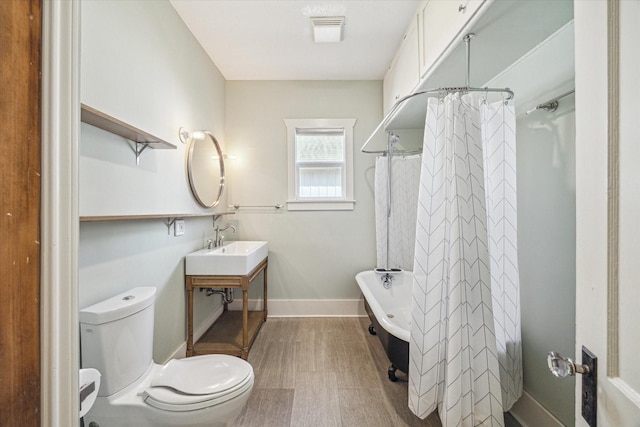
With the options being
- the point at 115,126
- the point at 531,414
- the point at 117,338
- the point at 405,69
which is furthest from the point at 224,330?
the point at 405,69

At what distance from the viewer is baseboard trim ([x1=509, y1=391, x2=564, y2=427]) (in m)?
1.34

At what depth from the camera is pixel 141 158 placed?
1602mm

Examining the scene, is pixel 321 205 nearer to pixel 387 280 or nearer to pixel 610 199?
pixel 387 280

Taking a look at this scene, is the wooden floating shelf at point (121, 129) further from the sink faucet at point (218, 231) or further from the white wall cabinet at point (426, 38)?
the white wall cabinet at point (426, 38)

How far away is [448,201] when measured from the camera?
1.24 meters

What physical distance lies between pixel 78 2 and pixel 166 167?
1493 millimetres

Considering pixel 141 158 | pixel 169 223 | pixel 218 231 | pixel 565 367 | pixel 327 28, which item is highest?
pixel 327 28

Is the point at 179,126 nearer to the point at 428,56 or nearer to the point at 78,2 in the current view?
Result: the point at 78,2

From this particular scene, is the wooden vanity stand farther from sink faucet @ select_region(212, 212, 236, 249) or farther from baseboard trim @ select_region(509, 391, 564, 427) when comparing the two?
baseboard trim @ select_region(509, 391, 564, 427)

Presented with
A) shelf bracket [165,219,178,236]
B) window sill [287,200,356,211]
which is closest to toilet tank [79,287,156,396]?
shelf bracket [165,219,178,236]

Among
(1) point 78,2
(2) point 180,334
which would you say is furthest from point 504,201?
(2) point 180,334

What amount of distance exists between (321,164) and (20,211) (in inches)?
109

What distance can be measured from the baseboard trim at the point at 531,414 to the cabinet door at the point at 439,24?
6.57 feet

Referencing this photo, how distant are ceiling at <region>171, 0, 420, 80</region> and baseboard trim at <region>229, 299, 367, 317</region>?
99.6 inches
